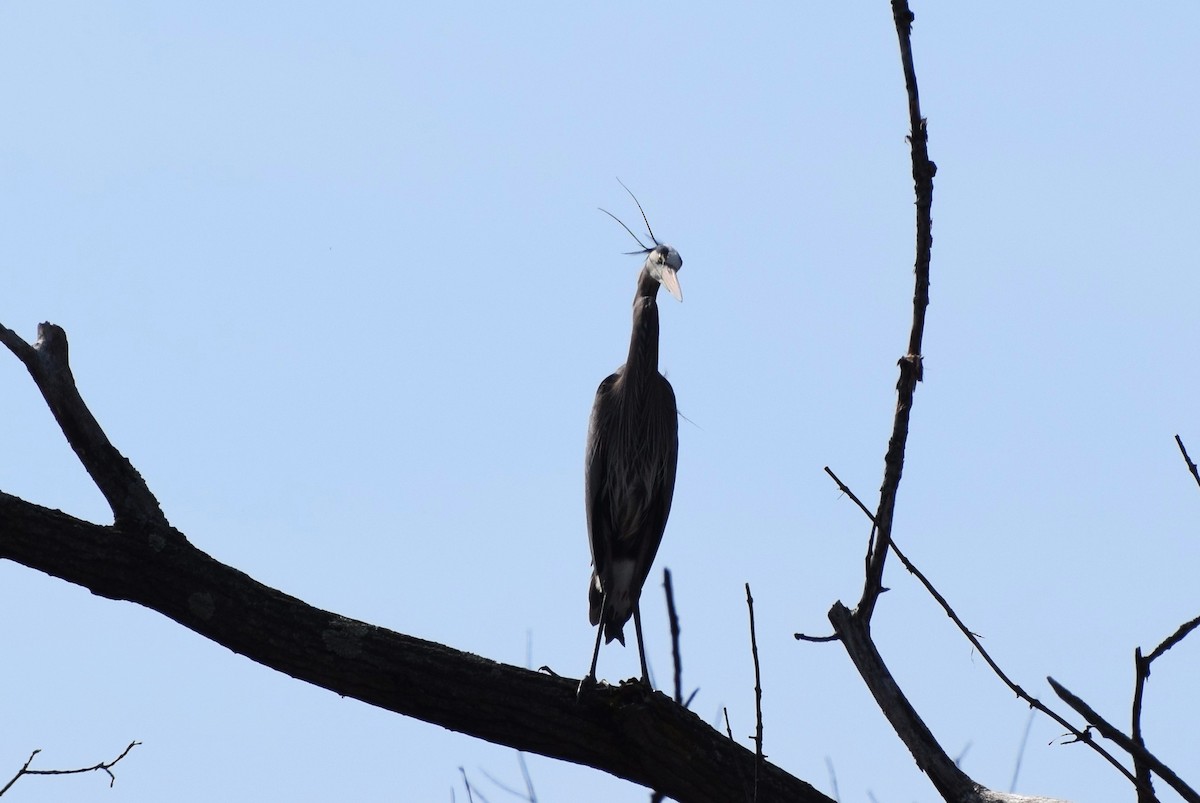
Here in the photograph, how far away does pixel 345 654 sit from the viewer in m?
3.04

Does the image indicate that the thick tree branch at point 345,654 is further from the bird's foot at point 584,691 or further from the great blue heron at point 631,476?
the great blue heron at point 631,476

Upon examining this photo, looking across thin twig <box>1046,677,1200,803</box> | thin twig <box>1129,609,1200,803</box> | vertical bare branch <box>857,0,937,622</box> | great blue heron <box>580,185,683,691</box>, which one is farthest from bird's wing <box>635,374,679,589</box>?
thin twig <box>1046,677,1200,803</box>

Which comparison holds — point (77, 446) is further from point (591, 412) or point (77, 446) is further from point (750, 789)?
point (591, 412)

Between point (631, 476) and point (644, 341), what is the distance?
20.9 inches

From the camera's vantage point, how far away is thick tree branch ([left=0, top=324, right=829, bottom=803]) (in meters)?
2.98

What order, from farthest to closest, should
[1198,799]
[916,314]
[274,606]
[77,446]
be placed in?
[77,446]
[274,606]
[916,314]
[1198,799]

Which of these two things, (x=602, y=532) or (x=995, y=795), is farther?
(x=602, y=532)

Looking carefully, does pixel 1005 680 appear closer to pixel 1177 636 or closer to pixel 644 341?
pixel 1177 636

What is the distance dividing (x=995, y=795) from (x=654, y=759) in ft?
2.61

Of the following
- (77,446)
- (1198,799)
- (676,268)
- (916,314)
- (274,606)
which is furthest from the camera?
(676,268)

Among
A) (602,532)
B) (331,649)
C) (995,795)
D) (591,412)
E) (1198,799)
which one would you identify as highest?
(591,412)

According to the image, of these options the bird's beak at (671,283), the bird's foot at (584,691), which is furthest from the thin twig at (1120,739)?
the bird's beak at (671,283)

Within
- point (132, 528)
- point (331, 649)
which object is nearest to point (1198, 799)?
point (331, 649)

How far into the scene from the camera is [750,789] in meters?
3.11
